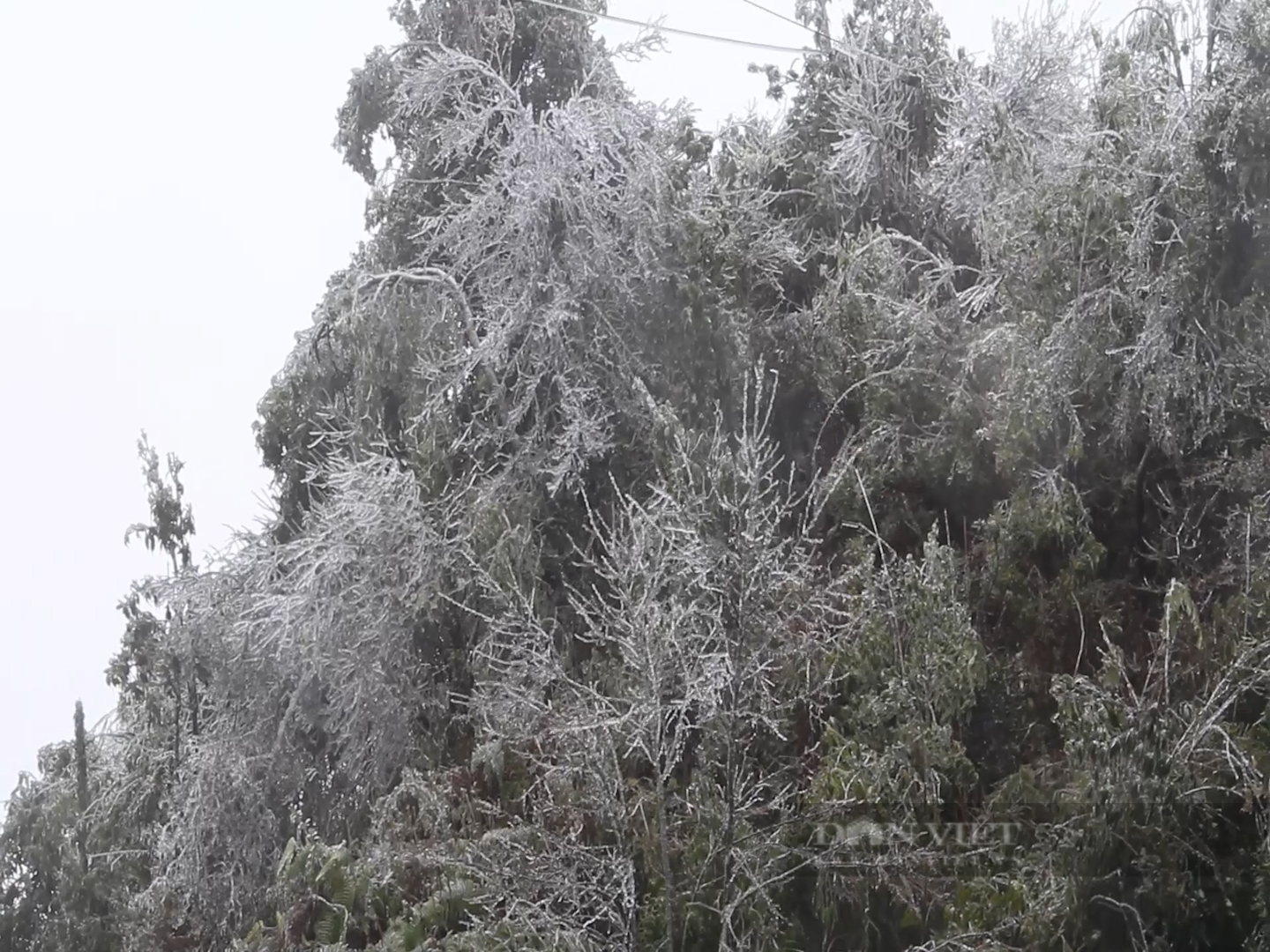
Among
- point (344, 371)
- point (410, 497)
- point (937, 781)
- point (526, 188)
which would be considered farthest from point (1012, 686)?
point (344, 371)

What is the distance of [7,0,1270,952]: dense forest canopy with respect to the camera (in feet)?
27.0

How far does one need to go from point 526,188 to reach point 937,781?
653cm

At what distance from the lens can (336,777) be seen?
42.7 ft

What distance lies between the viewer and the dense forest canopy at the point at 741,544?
27.0 feet

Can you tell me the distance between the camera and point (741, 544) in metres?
8.19
